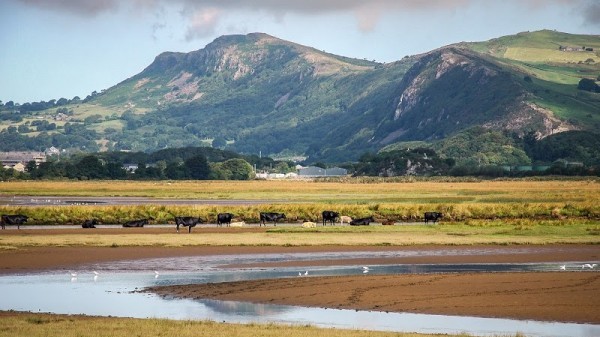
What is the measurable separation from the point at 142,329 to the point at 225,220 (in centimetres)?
4042

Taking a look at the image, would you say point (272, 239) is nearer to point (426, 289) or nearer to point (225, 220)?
point (225, 220)

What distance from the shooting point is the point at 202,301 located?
1396 inches

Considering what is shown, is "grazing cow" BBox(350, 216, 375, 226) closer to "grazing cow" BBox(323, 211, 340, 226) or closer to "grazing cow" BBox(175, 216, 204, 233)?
"grazing cow" BBox(323, 211, 340, 226)

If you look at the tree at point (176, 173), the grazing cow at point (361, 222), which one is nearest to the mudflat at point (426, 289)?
the grazing cow at point (361, 222)

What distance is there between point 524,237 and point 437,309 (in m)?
26.4

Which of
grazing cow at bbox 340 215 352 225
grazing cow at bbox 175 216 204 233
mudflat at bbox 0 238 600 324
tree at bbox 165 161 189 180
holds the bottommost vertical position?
tree at bbox 165 161 189 180

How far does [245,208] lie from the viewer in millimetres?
79312

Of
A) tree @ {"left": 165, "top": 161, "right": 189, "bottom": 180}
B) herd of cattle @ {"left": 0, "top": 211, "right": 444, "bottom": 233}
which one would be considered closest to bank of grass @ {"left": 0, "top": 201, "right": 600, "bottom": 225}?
herd of cattle @ {"left": 0, "top": 211, "right": 444, "bottom": 233}

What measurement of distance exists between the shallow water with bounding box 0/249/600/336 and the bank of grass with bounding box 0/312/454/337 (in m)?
1.56

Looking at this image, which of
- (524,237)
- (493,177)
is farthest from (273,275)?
(493,177)

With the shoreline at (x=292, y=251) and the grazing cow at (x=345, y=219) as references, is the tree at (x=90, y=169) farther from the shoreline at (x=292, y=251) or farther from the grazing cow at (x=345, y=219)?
the shoreline at (x=292, y=251)

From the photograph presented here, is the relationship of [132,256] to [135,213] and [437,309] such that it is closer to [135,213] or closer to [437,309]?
[437,309]

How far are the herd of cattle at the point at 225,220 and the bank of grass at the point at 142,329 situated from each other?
3373 cm

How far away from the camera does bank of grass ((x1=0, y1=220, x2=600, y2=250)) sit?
182 ft
